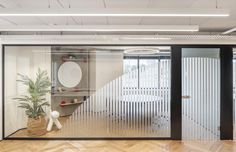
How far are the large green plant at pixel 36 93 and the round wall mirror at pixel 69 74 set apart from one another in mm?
316

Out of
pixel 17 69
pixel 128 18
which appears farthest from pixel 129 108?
pixel 17 69

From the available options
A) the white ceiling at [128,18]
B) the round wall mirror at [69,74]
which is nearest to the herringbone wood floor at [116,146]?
the round wall mirror at [69,74]

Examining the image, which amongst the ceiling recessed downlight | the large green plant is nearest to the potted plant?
the large green plant

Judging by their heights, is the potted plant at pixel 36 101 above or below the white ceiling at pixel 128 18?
below

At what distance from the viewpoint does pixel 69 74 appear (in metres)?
4.63

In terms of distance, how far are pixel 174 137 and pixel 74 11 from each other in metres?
3.48

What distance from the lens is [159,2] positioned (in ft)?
8.98

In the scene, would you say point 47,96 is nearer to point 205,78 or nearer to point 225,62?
point 205,78

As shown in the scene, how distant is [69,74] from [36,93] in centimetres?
82

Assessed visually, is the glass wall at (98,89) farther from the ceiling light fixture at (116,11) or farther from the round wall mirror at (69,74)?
the ceiling light fixture at (116,11)

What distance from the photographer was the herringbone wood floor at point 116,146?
13.1ft

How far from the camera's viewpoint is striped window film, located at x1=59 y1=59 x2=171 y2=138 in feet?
14.8

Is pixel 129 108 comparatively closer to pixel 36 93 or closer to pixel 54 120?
pixel 54 120

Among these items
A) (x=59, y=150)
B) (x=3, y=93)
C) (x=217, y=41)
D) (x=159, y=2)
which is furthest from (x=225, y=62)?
(x=3, y=93)
